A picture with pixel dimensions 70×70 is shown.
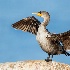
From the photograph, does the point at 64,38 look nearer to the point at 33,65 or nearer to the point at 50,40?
the point at 50,40

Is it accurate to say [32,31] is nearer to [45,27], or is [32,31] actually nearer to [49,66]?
[45,27]

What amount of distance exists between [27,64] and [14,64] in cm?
40

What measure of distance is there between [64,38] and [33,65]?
1506 mm

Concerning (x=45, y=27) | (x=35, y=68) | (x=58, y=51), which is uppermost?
(x=45, y=27)

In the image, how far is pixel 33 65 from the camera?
11047mm

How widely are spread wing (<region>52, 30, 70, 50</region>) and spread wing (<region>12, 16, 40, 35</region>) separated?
51.9 inches

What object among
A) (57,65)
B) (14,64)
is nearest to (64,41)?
(57,65)

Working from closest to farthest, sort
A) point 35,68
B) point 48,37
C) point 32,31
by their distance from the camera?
point 35,68 → point 48,37 → point 32,31

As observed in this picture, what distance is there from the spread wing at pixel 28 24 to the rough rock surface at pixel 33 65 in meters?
2.04

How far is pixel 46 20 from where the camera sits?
39.8ft

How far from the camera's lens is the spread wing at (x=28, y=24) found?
13.1 m

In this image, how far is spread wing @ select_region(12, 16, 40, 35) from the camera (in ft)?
43.0

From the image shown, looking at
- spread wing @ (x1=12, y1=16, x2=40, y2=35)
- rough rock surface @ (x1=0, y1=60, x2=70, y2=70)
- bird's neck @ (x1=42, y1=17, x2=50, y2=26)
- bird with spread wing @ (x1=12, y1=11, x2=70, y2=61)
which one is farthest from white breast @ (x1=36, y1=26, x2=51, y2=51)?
spread wing @ (x1=12, y1=16, x2=40, y2=35)

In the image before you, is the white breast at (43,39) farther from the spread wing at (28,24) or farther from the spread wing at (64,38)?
the spread wing at (28,24)
